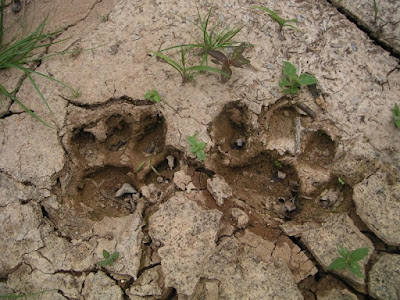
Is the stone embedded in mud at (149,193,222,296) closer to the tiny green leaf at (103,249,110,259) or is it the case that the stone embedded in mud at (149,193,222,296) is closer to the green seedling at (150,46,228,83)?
the tiny green leaf at (103,249,110,259)

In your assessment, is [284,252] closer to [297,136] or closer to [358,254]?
[358,254]

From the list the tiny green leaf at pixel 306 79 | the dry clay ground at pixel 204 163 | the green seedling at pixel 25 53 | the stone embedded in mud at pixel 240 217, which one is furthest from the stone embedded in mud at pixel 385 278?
the green seedling at pixel 25 53

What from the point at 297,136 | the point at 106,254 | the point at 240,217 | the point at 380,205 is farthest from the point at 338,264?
the point at 106,254

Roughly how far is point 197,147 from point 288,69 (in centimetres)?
74

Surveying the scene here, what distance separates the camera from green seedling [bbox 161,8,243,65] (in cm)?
239

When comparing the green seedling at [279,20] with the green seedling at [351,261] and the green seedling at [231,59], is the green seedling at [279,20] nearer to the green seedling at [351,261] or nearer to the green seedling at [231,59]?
the green seedling at [231,59]

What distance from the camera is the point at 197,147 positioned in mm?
2193

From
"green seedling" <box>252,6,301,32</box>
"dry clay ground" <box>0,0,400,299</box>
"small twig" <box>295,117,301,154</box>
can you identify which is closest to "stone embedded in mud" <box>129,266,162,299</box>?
"dry clay ground" <box>0,0,400,299</box>

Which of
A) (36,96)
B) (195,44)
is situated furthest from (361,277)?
(36,96)

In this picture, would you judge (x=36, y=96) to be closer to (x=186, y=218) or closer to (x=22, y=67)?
(x=22, y=67)

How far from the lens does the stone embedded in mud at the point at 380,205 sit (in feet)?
6.68

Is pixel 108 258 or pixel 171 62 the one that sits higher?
pixel 171 62

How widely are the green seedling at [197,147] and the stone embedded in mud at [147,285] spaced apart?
64 cm

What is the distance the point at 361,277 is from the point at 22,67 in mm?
2230
